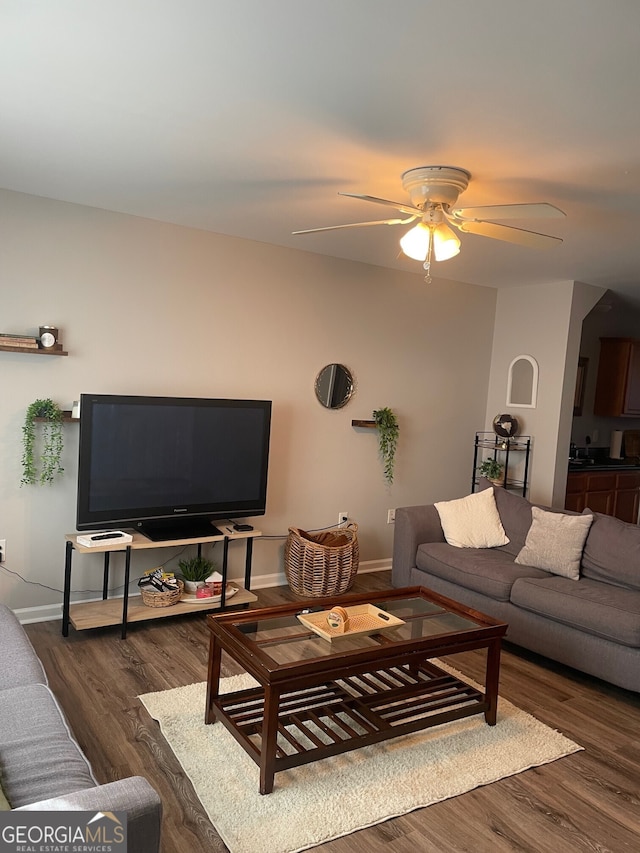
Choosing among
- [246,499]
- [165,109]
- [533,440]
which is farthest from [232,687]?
[533,440]

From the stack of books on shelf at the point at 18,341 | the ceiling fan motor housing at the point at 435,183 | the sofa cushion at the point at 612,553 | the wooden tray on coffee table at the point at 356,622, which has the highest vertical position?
the ceiling fan motor housing at the point at 435,183

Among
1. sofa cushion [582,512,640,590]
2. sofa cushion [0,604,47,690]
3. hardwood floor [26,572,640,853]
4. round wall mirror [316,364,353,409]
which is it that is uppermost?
round wall mirror [316,364,353,409]

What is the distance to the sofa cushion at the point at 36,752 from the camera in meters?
1.61

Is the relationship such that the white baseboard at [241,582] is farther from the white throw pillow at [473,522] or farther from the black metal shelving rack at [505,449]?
the black metal shelving rack at [505,449]

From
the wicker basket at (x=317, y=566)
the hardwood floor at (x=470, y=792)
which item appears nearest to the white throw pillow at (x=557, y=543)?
the hardwood floor at (x=470, y=792)

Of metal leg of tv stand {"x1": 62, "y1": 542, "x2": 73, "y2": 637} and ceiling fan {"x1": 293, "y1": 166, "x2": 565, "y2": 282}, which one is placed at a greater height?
ceiling fan {"x1": 293, "y1": 166, "x2": 565, "y2": 282}

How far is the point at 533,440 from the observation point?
210 inches

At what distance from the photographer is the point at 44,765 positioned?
5.60ft

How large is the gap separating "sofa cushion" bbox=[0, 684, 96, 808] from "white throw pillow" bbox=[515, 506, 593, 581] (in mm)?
2834

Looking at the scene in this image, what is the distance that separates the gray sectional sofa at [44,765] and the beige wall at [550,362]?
4107mm

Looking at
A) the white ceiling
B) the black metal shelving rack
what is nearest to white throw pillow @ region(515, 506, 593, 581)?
the black metal shelving rack

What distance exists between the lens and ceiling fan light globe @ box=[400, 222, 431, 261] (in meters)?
2.82

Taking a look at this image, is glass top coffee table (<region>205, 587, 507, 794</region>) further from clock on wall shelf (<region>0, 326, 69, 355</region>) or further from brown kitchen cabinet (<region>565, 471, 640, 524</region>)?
brown kitchen cabinet (<region>565, 471, 640, 524</region>)

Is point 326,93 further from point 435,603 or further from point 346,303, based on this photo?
point 346,303
